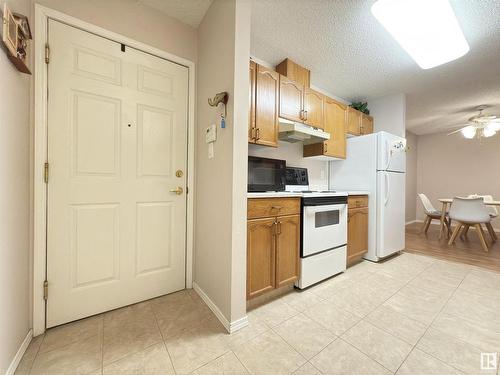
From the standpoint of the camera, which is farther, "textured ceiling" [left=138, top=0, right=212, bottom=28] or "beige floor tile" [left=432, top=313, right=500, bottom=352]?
"textured ceiling" [left=138, top=0, right=212, bottom=28]

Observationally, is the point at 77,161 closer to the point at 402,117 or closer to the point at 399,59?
the point at 399,59

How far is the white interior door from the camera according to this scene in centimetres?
137

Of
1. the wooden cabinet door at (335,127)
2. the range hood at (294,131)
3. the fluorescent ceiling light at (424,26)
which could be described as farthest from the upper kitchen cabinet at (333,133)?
the fluorescent ceiling light at (424,26)

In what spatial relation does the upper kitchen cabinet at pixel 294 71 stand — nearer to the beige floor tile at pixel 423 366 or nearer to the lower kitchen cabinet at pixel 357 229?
the lower kitchen cabinet at pixel 357 229

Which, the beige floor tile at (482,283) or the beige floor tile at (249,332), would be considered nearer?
the beige floor tile at (249,332)

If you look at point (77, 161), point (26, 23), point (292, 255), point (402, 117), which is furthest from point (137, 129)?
point (402, 117)

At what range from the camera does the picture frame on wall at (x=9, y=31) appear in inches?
36.2

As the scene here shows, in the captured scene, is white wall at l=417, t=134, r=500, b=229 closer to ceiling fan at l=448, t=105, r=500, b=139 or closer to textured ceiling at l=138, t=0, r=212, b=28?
ceiling fan at l=448, t=105, r=500, b=139

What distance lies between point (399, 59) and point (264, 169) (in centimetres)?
196

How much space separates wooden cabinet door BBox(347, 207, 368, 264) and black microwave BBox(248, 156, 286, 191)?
95cm

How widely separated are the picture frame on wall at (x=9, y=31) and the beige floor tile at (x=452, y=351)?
268cm

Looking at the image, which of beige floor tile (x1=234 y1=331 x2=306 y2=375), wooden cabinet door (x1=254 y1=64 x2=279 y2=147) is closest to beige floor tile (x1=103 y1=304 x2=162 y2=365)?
beige floor tile (x1=234 y1=331 x2=306 y2=375)

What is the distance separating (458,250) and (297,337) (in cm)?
344

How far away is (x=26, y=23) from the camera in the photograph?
3.61 feet
